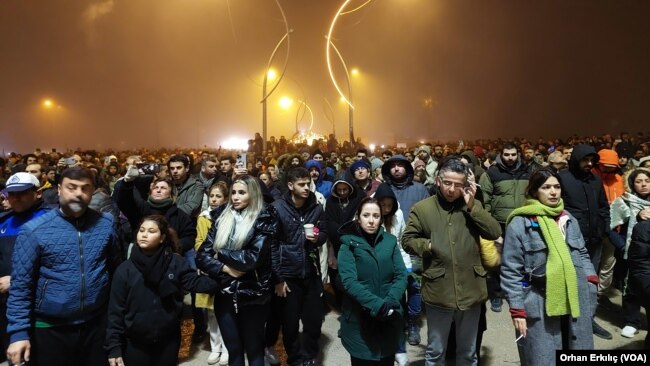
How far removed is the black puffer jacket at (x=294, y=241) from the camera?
4.25 metres

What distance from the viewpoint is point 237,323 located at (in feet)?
11.8

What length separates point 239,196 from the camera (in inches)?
145

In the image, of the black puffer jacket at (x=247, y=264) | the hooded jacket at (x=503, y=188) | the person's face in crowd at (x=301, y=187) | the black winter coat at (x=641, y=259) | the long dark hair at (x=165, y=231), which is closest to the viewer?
the long dark hair at (x=165, y=231)

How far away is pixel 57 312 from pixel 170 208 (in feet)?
6.21

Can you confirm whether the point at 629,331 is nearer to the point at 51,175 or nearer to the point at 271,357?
the point at 271,357

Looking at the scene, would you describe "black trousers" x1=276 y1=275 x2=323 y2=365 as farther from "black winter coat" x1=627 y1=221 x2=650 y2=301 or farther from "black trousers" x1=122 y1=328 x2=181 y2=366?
"black winter coat" x1=627 y1=221 x2=650 y2=301

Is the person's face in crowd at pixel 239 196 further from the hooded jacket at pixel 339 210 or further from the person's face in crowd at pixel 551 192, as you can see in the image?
the person's face in crowd at pixel 551 192

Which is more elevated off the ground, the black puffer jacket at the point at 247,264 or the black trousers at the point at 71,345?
the black puffer jacket at the point at 247,264

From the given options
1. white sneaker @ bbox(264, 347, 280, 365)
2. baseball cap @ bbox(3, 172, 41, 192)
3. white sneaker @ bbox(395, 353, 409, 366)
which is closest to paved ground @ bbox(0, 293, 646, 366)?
white sneaker @ bbox(395, 353, 409, 366)

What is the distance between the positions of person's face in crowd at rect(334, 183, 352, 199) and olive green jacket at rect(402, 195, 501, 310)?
1749 millimetres

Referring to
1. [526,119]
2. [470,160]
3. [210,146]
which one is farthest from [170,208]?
[210,146]

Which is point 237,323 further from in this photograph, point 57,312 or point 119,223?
point 119,223

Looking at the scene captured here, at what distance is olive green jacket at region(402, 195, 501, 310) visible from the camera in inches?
135

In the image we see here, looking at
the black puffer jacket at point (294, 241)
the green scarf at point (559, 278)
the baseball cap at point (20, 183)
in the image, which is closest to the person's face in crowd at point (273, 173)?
the black puffer jacket at point (294, 241)
